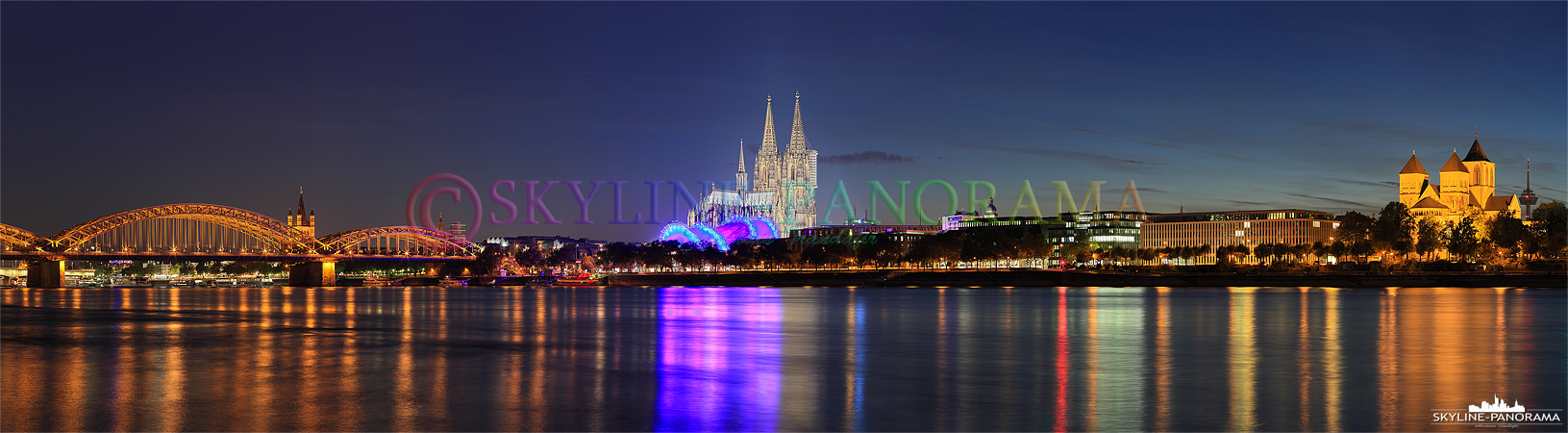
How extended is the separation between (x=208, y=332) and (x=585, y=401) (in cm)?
2496

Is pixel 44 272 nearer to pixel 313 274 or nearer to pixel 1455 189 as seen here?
pixel 313 274

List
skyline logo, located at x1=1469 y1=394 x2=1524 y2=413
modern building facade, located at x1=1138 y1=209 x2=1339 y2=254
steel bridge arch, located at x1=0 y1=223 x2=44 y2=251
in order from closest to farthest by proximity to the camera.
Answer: skyline logo, located at x1=1469 y1=394 x2=1524 y2=413 → steel bridge arch, located at x1=0 y1=223 x2=44 y2=251 → modern building facade, located at x1=1138 y1=209 x2=1339 y2=254

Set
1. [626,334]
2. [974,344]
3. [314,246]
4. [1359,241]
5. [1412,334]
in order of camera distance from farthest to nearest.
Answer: [314,246] → [1359,241] → [626,334] → [1412,334] → [974,344]

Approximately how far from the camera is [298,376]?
22.4 meters

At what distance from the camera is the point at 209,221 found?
5458 inches

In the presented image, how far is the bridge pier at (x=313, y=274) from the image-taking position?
14962cm

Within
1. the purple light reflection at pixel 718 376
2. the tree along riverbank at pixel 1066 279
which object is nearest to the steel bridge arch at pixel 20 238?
the tree along riverbank at pixel 1066 279

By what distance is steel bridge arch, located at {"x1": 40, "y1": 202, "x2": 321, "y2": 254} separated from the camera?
12988 centimetres

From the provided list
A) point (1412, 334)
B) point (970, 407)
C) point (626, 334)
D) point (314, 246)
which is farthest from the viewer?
point (314, 246)

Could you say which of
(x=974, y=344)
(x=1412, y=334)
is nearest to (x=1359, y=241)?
(x=1412, y=334)

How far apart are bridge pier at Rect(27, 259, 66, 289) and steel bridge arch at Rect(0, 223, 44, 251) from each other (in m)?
1.90

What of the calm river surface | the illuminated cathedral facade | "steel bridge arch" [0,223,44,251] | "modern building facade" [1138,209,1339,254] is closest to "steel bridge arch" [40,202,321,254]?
"steel bridge arch" [0,223,44,251]

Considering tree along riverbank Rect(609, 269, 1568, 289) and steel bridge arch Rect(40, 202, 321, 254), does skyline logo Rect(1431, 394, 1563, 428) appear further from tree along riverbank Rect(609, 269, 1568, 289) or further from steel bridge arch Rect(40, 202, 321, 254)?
steel bridge arch Rect(40, 202, 321, 254)

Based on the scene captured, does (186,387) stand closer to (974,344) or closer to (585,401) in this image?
(585,401)
